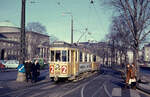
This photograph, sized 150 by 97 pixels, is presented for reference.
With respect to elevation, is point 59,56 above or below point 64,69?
above

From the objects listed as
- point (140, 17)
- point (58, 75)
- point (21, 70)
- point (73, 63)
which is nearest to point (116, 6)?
point (140, 17)

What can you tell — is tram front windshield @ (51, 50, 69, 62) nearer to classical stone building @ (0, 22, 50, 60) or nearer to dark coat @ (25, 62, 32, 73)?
dark coat @ (25, 62, 32, 73)

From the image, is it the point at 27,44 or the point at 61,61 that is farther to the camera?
the point at 27,44

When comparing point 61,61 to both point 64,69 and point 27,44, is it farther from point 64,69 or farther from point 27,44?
point 27,44

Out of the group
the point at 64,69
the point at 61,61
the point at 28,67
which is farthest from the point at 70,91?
the point at 61,61

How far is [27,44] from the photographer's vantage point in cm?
5166

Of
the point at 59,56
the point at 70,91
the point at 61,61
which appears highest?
the point at 59,56

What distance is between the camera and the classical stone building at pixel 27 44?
175 ft

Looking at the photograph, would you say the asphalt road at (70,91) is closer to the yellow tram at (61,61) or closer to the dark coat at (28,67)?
A: the dark coat at (28,67)

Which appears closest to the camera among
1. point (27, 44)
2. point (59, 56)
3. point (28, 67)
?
point (28, 67)

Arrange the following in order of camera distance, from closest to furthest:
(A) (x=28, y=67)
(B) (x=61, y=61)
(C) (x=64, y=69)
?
(A) (x=28, y=67) < (C) (x=64, y=69) < (B) (x=61, y=61)

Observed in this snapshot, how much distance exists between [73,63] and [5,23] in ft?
305

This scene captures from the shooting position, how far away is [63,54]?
57.5 ft

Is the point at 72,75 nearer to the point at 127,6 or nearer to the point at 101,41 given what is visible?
the point at 127,6
